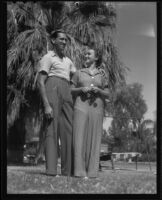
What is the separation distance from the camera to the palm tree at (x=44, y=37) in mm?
9500

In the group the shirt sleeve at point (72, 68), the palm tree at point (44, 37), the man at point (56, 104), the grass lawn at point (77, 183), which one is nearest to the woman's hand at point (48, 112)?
the man at point (56, 104)

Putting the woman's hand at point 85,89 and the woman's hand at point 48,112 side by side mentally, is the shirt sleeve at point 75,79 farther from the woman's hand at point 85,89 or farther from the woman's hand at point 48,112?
the woman's hand at point 48,112

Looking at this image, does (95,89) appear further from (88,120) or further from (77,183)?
(77,183)

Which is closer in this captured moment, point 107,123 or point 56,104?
point 56,104

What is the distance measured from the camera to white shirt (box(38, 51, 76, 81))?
9180mm

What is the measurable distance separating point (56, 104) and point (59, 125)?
1.05 ft

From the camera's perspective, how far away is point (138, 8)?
9.39 meters

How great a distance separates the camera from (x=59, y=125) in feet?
30.0

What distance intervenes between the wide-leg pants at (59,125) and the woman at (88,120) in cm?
10

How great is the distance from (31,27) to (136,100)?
81.7 inches

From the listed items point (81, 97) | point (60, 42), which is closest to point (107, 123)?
point (81, 97)

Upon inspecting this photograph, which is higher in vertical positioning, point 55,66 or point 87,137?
point 55,66
